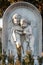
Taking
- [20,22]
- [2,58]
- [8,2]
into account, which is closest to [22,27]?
[20,22]

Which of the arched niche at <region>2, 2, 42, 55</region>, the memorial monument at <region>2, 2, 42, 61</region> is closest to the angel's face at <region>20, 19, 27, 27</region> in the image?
the memorial monument at <region>2, 2, 42, 61</region>

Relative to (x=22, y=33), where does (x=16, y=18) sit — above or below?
above

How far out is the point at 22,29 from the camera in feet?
27.7

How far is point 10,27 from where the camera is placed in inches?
329

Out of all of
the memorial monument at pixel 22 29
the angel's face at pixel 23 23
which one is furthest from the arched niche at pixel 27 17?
the angel's face at pixel 23 23

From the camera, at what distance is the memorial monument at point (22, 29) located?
8.36 meters

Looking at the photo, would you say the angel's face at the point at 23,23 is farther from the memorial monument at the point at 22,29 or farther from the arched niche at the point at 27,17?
the arched niche at the point at 27,17

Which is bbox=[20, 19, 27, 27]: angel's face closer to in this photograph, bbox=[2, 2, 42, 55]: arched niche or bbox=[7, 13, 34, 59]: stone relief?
bbox=[7, 13, 34, 59]: stone relief

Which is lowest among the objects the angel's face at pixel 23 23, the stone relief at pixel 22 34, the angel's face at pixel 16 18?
the stone relief at pixel 22 34

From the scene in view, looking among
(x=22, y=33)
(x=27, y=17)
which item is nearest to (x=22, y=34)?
(x=22, y=33)

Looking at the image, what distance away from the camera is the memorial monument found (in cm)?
836

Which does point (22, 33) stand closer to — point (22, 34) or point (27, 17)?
point (22, 34)

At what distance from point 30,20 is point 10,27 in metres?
0.45

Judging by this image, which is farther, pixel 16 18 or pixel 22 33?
pixel 22 33
